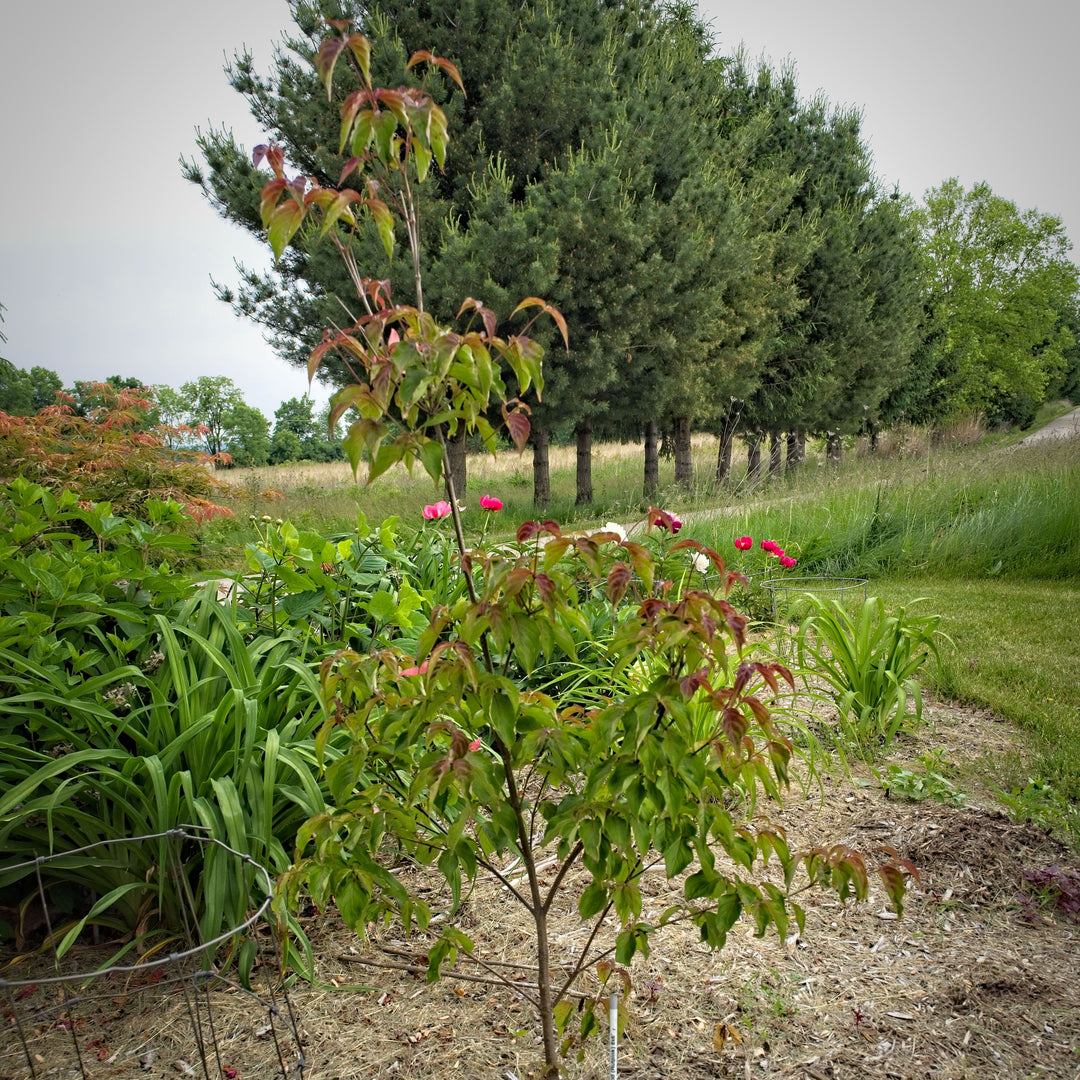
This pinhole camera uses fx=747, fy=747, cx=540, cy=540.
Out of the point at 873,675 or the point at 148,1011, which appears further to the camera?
the point at 873,675

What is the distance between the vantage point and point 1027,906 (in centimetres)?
198

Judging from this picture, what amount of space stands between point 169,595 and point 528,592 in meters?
1.65

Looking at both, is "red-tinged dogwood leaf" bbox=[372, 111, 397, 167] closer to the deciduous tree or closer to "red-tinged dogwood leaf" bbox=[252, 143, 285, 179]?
"red-tinged dogwood leaf" bbox=[252, 143, 285, 179]

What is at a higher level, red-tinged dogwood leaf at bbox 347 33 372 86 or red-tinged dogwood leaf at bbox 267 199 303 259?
red-tinged dogwood leaf at bbox 347 33 372 86

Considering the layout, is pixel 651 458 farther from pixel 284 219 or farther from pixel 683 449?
pixel 284 219

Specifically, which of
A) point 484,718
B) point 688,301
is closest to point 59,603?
point 484,718

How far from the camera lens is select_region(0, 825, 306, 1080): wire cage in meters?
1.53

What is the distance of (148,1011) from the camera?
169 cm

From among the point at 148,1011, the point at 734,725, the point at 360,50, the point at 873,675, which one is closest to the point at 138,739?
the point at 148,1011

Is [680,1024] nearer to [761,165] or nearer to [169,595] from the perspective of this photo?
[169,595]

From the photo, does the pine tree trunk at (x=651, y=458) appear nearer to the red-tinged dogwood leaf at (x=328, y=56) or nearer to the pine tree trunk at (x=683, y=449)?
the pine tree trunk at (x=683, y=449)

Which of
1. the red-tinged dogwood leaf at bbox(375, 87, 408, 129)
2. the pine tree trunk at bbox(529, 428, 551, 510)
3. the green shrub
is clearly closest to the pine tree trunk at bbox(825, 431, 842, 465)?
the pine tree trunk at bbox(529, 428, 551, 510)

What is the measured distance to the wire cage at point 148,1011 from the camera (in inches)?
60.1

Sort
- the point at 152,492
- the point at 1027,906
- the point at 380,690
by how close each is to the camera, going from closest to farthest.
Answer: the point at 380,690, the point at 1027,906, the point at 152,492
